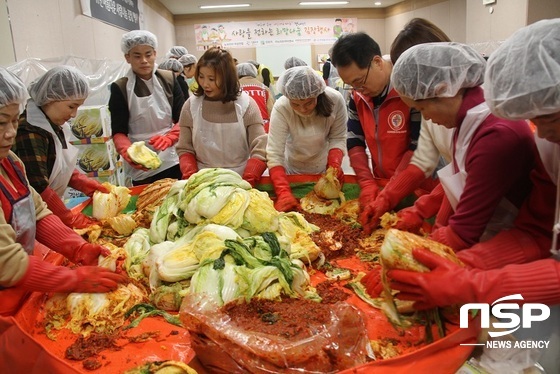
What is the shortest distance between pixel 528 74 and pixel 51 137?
2267 mm

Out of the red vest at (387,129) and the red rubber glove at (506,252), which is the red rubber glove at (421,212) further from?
the red rubber glove at (506,252)

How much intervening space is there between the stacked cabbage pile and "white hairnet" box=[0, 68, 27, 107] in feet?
2.74

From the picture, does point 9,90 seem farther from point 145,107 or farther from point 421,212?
point 145,107

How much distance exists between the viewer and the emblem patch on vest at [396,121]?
2.72 metres

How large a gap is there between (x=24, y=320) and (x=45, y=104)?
1.32m

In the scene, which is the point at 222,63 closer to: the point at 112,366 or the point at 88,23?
the point at 112,366

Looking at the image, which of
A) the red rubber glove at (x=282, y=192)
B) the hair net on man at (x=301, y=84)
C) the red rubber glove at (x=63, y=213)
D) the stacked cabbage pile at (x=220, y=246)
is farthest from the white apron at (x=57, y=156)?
the hair net on man at (x=301, y=84)

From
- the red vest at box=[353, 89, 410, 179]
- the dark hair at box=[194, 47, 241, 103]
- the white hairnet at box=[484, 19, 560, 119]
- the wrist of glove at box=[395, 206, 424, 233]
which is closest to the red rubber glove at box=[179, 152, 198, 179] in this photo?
the dark hair at box=[194, 47, 241, 103]

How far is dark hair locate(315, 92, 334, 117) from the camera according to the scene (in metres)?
3.15

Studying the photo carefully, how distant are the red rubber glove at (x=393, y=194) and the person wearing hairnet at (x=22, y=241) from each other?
1377 millimetres

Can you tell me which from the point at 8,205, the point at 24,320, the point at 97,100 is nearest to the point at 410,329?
the point at 24,320

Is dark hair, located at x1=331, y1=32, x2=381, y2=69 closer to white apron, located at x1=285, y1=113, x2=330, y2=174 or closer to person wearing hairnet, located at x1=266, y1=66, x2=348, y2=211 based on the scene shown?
person wearing hairnet, located at x1=266, y1=66, x2=348, y2=211

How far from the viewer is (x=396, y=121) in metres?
2.74

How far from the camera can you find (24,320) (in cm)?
169
